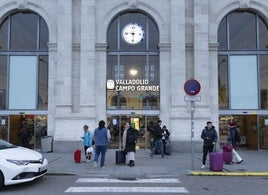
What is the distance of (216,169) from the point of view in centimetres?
1308

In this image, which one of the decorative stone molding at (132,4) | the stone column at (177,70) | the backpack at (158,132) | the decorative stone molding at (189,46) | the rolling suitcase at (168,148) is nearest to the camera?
the backpack at (158,132)

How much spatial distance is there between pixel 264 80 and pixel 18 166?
53.1 ft

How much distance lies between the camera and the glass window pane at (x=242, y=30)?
22.0 metres

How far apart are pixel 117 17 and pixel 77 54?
10.7ft

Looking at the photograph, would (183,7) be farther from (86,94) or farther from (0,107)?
(0,107)

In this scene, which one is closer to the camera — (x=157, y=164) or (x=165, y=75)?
(x=157, y=164)

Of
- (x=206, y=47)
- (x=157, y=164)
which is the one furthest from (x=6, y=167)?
(x=206, y=47)

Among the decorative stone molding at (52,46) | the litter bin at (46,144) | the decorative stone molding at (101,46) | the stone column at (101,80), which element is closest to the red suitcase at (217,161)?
the stone column at (101,80)

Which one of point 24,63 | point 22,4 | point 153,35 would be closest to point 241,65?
point 153,35

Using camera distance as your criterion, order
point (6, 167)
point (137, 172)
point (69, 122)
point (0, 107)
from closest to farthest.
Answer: point (6, 167)
point (137, 172)
point (69, 122)
point (0, 107)

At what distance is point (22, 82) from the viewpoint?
21.9 m

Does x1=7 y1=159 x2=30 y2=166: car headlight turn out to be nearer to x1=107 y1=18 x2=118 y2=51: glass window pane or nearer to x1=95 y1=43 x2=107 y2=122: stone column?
x1=95 y1=43 x2=107 y2=122: stone column

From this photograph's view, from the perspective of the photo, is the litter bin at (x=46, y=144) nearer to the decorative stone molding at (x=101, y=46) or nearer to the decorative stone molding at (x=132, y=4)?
the decorative stone molding at (x=101, y=46)

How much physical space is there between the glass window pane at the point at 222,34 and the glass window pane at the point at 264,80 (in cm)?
229
